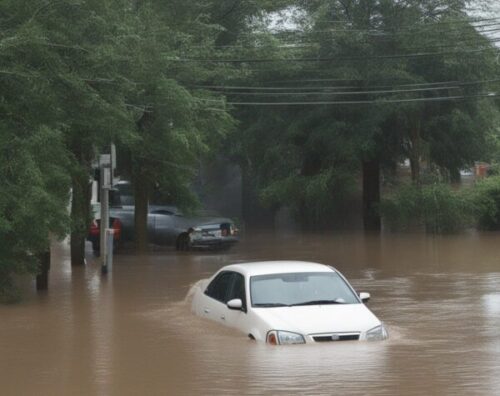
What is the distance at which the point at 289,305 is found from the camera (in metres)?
12.8

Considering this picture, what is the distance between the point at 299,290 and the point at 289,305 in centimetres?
43

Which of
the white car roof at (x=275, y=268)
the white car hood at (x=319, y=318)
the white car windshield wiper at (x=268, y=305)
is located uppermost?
the white car roof at (x=275, y=268)

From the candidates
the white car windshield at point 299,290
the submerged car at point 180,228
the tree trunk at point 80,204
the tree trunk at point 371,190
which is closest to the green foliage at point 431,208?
the tree trunk at point 371,190

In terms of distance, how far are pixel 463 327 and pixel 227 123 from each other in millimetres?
16230

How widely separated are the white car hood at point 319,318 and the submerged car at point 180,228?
18517 millimetres

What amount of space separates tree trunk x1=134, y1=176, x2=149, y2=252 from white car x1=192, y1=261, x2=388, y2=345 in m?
15.3

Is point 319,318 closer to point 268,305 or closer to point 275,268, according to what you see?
point 268,305

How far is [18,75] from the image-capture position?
53.8ft

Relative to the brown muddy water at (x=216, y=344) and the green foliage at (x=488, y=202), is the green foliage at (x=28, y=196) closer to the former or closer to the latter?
the brown muddy water at (x=216, y=344)

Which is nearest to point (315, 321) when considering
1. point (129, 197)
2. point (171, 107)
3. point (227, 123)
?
point (171, 107)

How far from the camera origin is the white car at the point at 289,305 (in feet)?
39.8

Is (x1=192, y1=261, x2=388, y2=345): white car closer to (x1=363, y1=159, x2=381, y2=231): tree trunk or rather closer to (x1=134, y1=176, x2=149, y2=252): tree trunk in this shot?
(x1=134, y1=176, x2=149, y2=252): tree trunk

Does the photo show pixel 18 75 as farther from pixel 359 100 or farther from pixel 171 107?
pixel 359 100

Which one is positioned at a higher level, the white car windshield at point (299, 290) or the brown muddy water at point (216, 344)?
the white car windshield at point (299, 290)
